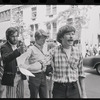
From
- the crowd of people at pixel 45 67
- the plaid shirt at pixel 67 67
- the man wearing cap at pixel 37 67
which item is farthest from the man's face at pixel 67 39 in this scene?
the man wearing cap at pixel 37 67

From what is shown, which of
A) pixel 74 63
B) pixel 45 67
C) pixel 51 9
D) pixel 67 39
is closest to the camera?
pixel 74 63

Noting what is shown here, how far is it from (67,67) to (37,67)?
79cm

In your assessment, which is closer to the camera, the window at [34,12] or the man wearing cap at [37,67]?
the man wearing cap at [37,67]

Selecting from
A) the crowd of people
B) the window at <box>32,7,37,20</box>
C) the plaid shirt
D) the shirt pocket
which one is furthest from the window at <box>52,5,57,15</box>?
the shirt pocket

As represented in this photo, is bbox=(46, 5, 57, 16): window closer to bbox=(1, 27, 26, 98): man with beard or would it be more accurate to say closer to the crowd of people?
the crowd of people

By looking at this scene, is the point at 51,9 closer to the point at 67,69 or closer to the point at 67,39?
the point at 67,39

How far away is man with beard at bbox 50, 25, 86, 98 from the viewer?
3082 millimetres

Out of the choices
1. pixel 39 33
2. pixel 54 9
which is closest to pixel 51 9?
pixel 54 9

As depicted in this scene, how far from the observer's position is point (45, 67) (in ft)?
12.6

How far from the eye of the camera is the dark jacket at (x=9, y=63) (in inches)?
148

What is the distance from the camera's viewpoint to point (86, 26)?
4555 millimetres

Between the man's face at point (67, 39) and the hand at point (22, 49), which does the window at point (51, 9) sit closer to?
the hand at point (22, 49)

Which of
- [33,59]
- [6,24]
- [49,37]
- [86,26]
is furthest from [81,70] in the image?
[6,24]

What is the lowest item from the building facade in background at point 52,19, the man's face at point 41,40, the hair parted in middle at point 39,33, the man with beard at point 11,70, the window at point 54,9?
the man with beard at point 11,70
